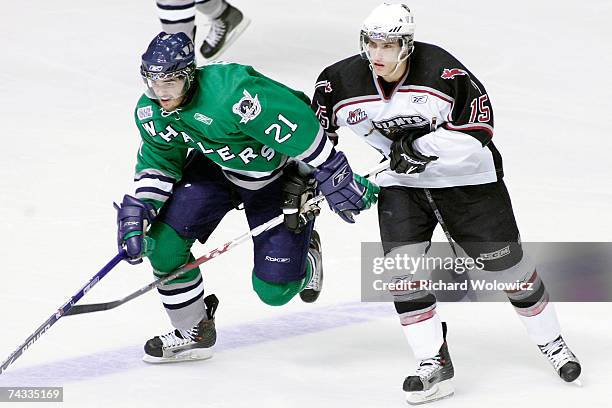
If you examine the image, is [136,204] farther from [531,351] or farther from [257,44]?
[257,44]

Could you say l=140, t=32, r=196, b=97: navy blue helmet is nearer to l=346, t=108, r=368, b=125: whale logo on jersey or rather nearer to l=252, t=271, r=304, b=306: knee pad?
l=346, t=108, r=368, b=125: whale logo on jersey

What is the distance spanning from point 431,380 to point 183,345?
0.81 m

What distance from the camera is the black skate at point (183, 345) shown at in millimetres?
4113

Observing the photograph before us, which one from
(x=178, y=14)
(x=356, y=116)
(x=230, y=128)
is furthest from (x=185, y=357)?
(x=178, y=14)

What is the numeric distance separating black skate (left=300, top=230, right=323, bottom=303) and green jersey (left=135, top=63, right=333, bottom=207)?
47 cm

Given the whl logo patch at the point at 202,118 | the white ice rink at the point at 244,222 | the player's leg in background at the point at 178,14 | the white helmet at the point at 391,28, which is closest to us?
the white helmet at the point at 391,28

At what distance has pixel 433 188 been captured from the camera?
3865 mm

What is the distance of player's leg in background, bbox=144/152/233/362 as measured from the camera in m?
4.04

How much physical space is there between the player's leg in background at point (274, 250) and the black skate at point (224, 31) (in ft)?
8.82

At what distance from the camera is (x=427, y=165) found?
150 inches

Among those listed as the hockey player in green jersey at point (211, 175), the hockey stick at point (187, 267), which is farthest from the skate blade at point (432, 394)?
the hockey stick at point (187, 267)

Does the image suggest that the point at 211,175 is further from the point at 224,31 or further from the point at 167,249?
A: the point at 224,31

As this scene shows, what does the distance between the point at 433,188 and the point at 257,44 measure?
3753mm

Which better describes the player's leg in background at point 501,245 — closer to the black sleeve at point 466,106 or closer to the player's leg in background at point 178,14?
the black sleeve at point 466,106
